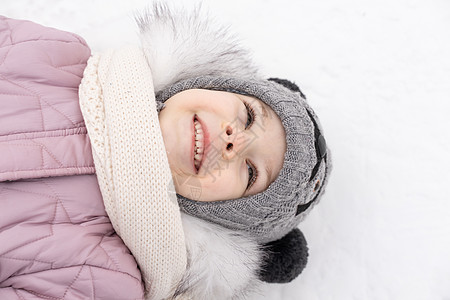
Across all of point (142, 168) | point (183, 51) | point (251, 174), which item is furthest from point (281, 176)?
point (183, 51)

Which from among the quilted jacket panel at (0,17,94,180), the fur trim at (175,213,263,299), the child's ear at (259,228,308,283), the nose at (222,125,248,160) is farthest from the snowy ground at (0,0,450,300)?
the nose at (222,125,248,160)

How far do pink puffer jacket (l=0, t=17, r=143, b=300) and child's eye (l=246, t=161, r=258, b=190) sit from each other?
0.35m

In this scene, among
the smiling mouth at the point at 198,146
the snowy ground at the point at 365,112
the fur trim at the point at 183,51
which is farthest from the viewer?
the snowy ground at the point at 365,112

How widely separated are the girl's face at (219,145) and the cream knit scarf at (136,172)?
43 mm

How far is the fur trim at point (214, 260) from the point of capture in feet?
3.56

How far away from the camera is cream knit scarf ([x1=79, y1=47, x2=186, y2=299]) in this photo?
3.22 feet

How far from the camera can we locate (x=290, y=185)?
1017 millimetres

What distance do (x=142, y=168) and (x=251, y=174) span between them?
0.88 ft

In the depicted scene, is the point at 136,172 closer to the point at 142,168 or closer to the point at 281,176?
the point at 142,168

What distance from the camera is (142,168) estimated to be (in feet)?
3.25

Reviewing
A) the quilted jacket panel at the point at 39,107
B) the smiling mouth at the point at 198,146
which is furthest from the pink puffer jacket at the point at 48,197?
the smiling mouth at the point at 198,146

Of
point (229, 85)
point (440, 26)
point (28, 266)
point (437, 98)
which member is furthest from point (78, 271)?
point (440, 26)

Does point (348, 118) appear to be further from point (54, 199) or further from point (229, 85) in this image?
point (54, 199)

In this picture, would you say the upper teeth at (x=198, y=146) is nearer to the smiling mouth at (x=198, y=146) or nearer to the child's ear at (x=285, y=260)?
the smiling mouth at (x=198, y=146)
